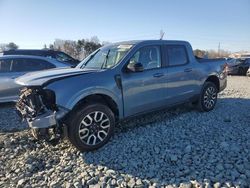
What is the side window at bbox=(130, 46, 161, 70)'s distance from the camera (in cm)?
539

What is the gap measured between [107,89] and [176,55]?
223cm

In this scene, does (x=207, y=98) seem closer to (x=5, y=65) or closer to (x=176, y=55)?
(x=176, y=55)

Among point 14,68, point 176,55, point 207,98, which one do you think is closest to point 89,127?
point 176,55

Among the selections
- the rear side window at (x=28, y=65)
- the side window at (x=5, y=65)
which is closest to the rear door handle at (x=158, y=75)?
the rear side window at (x=28, y=65)

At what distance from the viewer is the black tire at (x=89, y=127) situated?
14.5 ft

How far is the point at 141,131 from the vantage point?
5.48 meters

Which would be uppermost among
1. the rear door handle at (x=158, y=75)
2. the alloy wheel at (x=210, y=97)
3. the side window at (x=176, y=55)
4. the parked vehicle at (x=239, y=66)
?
the side window at (x=176, y=55)

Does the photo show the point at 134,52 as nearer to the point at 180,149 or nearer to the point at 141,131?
the point at 141,131

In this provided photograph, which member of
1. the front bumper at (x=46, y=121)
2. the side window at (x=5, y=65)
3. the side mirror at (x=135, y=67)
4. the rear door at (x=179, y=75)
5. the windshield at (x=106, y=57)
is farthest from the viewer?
the side window at (x=5, y=65)

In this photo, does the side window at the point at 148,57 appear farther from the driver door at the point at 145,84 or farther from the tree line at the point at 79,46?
the tree line at the point at 79,46

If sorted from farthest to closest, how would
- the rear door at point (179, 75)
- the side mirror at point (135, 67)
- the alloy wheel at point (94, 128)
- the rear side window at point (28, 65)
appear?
the rear side window at point (28, 65) → the rear door at point (179, 75) → the side mirror at point (135, 67) → the alloy wheel at point (94, 128)

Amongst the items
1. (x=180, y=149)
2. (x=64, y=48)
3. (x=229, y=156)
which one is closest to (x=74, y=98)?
(x=180, y=149)

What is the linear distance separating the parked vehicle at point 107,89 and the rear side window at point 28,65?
3319mm

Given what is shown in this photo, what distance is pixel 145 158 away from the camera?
169 inches
